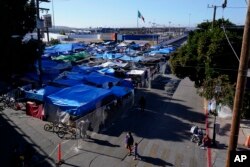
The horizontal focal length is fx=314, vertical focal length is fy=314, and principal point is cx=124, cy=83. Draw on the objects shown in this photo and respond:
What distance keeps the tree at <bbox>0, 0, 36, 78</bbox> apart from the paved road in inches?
200

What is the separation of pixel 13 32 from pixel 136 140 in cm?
1172

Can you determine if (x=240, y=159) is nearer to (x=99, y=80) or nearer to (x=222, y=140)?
(x=222, y=140)

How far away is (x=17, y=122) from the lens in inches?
1014

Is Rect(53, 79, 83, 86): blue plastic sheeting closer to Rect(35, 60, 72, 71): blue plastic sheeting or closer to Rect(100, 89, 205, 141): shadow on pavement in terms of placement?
Rect(100, 89, 205, 141): shadow on pavement

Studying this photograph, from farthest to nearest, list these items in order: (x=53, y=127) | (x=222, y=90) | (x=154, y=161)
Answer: (x=222, y=90) → (x=53, y=127) → (x=154, y=161)

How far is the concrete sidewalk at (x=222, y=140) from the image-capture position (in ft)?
64.0

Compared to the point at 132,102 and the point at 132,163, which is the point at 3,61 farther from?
the point at 132,102

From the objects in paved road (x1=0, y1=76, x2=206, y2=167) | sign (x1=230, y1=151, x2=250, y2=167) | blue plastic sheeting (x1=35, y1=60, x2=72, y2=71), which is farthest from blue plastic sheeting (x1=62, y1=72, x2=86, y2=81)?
sign (x1=230, y1=151, x2=250, y2=167)

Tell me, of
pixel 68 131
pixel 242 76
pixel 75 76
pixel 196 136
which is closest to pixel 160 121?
pixel 196 136

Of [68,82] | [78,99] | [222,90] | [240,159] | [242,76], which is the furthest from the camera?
[68,82]

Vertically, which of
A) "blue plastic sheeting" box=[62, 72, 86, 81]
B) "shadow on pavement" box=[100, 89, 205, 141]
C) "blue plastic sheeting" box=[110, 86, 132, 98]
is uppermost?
"blue plastic sheeting" box=[62, 72, 86, 81]

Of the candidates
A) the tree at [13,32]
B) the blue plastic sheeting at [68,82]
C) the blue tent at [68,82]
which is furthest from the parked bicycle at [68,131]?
the blue plastic sheeting at [68,82]

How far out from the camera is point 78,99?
24.8 m

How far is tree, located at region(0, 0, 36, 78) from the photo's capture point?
2102cm
